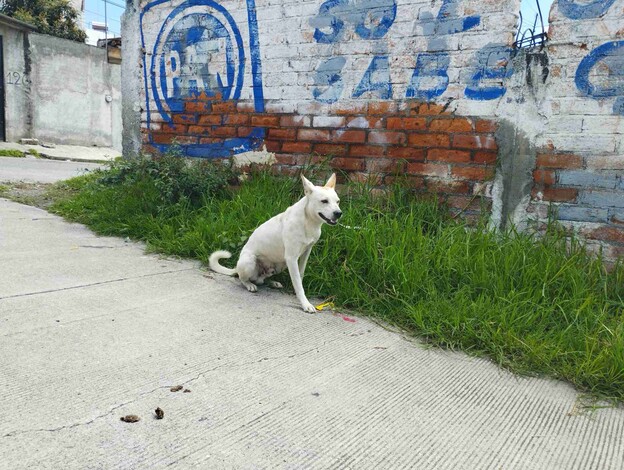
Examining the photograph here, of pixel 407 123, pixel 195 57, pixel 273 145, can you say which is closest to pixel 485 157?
pixel 407 123

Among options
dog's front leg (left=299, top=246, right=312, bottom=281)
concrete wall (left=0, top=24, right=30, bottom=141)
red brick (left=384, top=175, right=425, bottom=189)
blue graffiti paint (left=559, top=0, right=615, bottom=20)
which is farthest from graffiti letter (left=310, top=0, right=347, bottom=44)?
concrete wall (left=0, top=24, right=30, bottom=141)

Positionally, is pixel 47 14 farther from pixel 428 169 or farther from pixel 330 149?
pixel 428 169

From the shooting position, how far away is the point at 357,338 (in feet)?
8.66

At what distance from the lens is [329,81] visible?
171 inches

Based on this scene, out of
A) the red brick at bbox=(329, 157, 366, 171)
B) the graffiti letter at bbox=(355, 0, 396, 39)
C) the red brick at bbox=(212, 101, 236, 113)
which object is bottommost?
the red brick at bbox=(329, 157, 366, 171)

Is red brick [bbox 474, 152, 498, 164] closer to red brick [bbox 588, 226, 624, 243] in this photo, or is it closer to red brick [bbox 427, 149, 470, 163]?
red brick [bbox 427, 149, 470, 163]

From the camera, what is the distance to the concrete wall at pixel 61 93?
1350cm

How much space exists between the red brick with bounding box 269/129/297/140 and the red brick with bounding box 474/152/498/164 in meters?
1.67

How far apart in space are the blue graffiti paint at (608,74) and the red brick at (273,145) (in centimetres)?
254

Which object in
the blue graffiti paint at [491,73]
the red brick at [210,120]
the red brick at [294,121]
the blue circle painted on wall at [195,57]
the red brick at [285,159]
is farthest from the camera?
the red brick at [210,120]

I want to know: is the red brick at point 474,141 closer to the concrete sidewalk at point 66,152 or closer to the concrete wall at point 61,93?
the concrete sidewalk at point 66,152

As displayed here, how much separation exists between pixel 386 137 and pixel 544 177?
50.2 inches

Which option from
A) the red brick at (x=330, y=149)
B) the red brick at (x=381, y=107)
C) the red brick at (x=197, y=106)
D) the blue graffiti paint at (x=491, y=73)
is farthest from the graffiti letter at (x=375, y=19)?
the red brick at (x=197, y=106)

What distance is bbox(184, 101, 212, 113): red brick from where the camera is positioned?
505 cm
